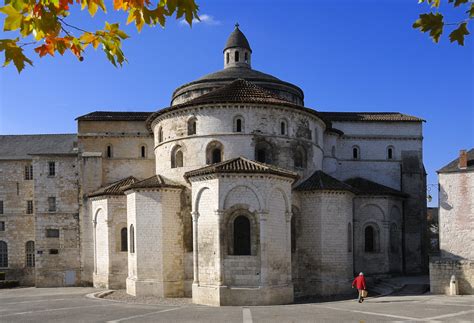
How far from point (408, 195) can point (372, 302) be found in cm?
1467

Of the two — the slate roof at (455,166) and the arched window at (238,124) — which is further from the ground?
the arched window at (238,124)

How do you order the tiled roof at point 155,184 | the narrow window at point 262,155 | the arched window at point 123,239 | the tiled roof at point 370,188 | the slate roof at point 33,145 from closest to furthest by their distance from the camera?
the tiled roof at point 155,184 → the narrow window at point 262,155 → the arched window at point 123,239 → the tiled roof at point 370,188 → the slate roof at point 33,145

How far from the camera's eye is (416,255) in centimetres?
3644

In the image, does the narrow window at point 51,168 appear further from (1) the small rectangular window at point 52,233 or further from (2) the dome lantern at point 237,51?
(2) the dome lantern at point 237,51

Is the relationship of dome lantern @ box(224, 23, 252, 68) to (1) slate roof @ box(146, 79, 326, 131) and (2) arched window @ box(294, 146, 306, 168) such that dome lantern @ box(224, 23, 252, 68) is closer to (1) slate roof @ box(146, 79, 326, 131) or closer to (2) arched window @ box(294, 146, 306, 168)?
(1) slate roof @ box(146, 79, 326, 131)

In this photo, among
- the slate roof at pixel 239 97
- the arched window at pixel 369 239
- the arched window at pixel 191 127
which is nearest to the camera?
the slate roof at pixel 239 97

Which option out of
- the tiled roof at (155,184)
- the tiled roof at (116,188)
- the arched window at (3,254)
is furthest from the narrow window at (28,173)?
the tiled roof at (155,184)

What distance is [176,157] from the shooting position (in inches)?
1208

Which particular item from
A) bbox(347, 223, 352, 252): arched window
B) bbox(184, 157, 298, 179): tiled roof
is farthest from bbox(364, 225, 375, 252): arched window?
bbox(184, 157, 298, 179): tiled roof

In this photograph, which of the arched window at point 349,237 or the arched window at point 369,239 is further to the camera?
the arched window at point 369,239

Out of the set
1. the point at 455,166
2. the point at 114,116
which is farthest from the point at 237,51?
the point at 455,166

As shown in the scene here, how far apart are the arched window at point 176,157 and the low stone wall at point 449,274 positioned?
14.9 meters

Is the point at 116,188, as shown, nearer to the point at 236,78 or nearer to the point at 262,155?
the point at 262,155

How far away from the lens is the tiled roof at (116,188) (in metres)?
32.6
